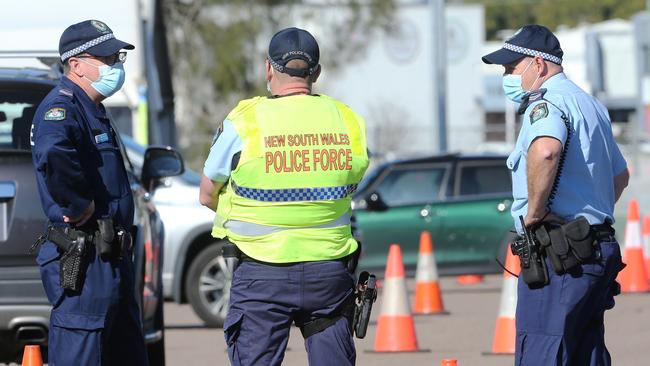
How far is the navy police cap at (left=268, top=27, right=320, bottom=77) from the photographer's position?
6.18 metres

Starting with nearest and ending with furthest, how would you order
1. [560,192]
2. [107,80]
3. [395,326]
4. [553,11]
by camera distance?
[560,192]
[107,80]
[395,326]
[553,11]

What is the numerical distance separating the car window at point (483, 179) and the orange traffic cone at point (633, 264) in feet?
5.44

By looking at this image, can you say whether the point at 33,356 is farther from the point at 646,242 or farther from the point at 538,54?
the point at 646,242

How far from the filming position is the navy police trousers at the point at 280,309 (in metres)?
6.13

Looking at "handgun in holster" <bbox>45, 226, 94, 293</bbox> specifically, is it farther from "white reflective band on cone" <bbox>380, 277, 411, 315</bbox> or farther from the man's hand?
"white reflective band on cone" <bbox>380, 277, 411, 315</bbox>

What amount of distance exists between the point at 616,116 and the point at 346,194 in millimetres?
64918

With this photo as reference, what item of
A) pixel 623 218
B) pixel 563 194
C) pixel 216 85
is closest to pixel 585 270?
pixel 563 194

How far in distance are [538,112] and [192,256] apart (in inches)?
289

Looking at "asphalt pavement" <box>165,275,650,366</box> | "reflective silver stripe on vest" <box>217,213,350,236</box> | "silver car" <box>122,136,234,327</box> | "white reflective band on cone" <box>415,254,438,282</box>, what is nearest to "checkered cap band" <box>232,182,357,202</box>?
"reflective silver stripe on vest" <box>217,213,350,236</box>

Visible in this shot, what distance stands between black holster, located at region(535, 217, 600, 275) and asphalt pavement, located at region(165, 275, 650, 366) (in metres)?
3.82

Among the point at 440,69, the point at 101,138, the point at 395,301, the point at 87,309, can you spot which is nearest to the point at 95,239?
the point at 87,309

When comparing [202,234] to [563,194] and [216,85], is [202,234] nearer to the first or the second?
[563,194]

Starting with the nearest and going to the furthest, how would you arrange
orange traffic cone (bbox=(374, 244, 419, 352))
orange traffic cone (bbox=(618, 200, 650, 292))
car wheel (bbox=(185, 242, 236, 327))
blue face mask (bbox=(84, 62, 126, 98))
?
blue face mask (bbox=(84, 62, 126, 98)) → orange traffic cone (bbox=(374, 244, 419, 352)) → car wheel (bbox=(185, 242, 236, 327)) → orange traffic cone (bbox=(618, 200, 650, 292))

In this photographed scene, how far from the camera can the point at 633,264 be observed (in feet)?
50.5
